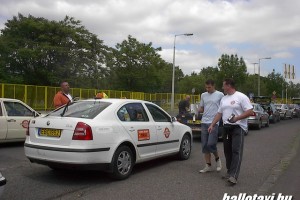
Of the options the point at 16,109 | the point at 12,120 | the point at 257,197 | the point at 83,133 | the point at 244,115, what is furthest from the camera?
the point at 16,109

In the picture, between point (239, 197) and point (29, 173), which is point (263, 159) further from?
point (29, 173)

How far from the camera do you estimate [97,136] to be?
251 inches

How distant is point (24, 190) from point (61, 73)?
3726 cm

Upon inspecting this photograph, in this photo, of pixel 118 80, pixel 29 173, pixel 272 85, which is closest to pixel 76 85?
pixel 118 80

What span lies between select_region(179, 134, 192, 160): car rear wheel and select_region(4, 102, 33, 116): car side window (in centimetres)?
477

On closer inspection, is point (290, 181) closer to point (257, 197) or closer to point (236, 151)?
point (236, 151)

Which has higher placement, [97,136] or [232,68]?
[232,68]

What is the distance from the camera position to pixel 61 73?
42250 mm

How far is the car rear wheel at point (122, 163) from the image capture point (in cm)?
669

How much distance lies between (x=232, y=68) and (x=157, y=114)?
4518 centimetres

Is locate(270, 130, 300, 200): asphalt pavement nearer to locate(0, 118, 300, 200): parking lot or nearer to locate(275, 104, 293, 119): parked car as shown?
locate(0, 118, 300, 200): parking lot

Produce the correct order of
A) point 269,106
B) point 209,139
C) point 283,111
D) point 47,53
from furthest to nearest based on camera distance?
point 47,53 < point 283,111 < point 269,106 < point 209,139

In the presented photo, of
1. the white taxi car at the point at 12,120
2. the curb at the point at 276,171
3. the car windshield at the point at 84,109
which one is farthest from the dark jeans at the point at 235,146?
the white taxi car at the point at 12,120

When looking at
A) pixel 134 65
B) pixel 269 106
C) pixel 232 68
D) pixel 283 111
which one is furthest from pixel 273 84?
pixel 269 106
